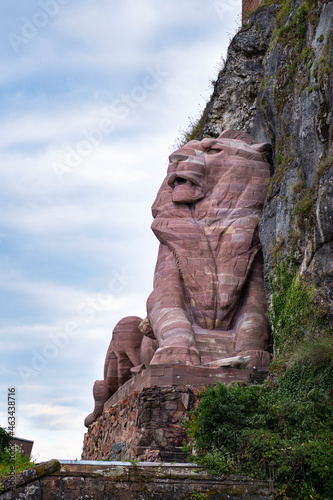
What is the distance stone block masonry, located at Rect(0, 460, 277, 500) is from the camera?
34.7 feet

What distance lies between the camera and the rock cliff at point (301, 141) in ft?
45.6

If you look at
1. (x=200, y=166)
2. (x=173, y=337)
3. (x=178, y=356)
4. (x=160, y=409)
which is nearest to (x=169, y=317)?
(x=173, y=337)

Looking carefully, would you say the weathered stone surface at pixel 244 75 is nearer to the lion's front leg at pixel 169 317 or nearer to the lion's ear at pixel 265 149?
the lion's ear at pixel 265 149

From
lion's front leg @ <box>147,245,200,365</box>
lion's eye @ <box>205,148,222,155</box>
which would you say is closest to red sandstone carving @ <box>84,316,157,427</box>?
lion's front leg @ <box>147,245,200,365</box>

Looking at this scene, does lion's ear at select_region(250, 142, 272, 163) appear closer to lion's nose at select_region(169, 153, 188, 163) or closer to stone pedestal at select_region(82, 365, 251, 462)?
lion's nose at select_region(169, 153, 188, 163)

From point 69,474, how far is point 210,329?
6.89 meters

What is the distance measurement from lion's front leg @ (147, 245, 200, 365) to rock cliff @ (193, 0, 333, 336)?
1852 millimetres

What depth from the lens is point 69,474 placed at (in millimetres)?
10711

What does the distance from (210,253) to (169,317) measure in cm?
184

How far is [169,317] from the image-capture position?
16.8 metres

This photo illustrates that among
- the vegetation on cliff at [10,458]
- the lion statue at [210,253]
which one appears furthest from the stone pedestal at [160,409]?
the vegetation on cliff at [10,458]

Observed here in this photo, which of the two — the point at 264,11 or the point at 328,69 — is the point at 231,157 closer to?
the point at 328,69

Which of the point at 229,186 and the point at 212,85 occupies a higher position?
the point at 212,85

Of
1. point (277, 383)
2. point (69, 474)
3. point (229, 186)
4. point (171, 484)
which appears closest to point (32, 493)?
point (69, 474)
